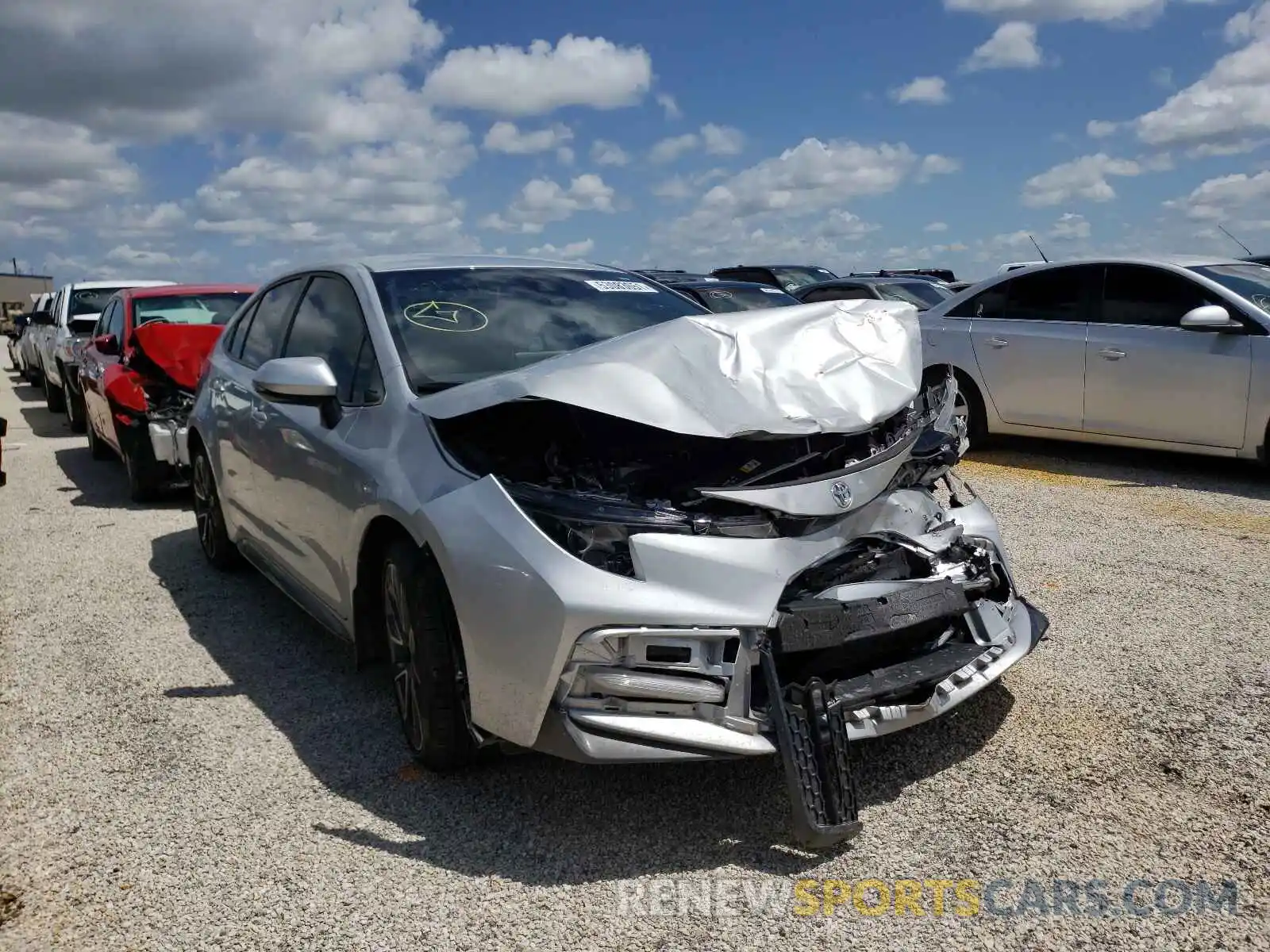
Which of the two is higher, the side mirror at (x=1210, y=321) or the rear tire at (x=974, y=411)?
the side mirror at (x=1210, y=321)

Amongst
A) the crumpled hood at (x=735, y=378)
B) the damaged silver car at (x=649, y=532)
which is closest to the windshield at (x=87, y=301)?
the damaged silver car at (x=649, y=532)

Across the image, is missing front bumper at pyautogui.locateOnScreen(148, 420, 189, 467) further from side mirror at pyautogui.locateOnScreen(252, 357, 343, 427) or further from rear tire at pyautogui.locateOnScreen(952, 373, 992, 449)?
rear tire at pyautogui.locateOnScreen(952, 373, 992, 449)

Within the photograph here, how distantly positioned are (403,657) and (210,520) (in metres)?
3.09

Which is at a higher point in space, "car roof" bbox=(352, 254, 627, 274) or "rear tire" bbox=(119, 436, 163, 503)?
"car roof" bbox=(352, 254, 627, 274)

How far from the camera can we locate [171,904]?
9.52 ft

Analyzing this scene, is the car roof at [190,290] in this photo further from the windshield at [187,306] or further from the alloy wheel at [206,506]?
the alloy wheel at [206,506]

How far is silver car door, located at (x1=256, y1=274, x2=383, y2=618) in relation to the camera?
3.94 m

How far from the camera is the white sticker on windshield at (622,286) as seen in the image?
15.6ft

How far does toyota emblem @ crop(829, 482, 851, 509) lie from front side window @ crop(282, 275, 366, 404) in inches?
71.9

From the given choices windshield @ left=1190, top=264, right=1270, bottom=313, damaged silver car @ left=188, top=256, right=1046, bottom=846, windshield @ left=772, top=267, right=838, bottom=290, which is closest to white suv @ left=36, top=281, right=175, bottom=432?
damaged silver car @ left=188, top=256, right=1046, bottom=846

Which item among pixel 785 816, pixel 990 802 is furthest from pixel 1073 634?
pixel 785 816

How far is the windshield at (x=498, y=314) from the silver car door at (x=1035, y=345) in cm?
475

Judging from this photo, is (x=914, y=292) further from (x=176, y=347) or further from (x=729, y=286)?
(x=176, y=347)

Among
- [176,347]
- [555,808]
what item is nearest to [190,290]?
[176,347]
